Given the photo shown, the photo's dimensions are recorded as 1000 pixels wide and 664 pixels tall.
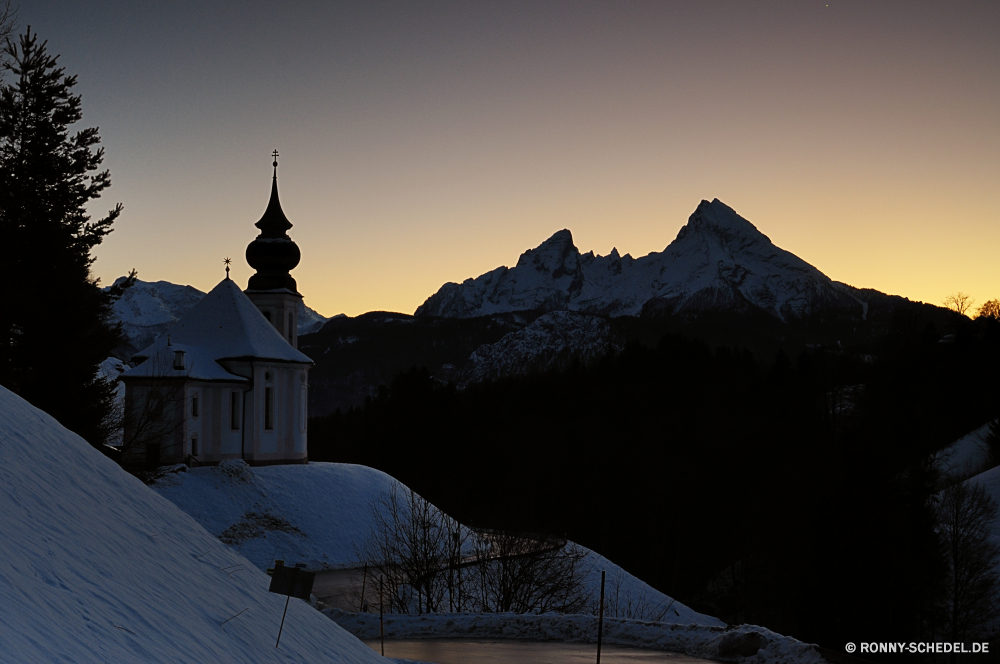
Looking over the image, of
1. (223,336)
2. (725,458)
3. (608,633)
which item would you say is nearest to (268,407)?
(223,336)

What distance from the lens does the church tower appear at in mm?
58500

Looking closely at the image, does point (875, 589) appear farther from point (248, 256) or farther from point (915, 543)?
point (248, 256)

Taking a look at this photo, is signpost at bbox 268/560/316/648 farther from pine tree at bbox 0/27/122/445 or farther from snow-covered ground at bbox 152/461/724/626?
snow-covered ground at bbox 152/461/724/626

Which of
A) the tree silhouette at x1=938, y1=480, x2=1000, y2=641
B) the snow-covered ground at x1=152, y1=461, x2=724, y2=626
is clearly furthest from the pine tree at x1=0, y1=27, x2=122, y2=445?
the tree silhouette at x1=938, y1=480, x2=1000, y2=641

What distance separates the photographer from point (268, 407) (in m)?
49.5

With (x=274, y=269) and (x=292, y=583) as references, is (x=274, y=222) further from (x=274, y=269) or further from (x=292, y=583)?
(x=292, y=583)

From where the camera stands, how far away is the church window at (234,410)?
47.6 meters

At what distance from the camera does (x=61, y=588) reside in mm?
8398

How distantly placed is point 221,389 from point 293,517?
9.71 metres

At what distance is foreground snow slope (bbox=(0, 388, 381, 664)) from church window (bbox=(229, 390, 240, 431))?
34293 mm

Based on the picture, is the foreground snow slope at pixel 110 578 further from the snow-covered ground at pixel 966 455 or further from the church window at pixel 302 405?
the snow-covered ground at pixel 966 455

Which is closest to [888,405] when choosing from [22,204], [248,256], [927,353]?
[927,353]

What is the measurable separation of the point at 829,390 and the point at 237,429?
226 ft

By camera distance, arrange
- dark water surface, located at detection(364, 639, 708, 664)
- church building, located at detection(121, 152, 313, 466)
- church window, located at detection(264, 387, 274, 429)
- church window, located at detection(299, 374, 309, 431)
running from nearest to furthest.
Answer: dark water surface, located at detection(364, 639, 708, 664) → church building, located at detection(121, 152, 313, 466) → church window, located at detection(264, 387, 274, 429) → church window, located at detection(299, 374, 309, 431)
